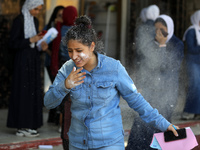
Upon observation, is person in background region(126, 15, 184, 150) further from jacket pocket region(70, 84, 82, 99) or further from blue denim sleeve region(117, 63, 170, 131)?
jacket pocket region(70, 84, 82, 99)

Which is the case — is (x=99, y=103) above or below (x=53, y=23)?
below

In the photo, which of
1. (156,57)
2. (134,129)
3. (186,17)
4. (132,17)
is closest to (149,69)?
(156,57)

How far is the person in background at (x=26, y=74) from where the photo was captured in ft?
18.1

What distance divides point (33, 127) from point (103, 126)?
289 cm

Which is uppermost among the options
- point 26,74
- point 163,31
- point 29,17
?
point 29,17

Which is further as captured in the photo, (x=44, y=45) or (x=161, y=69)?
(x=44, y=45)

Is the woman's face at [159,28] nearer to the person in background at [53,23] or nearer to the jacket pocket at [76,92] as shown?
the person in background at [53,23]

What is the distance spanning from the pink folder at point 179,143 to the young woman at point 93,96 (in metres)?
0.09

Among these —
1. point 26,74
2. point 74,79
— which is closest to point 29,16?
point 26,74

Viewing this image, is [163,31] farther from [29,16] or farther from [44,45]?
[29,16]

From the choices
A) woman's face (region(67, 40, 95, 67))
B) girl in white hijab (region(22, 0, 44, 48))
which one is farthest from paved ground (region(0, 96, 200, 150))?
woman's face (region(67, 40, 95, 67))

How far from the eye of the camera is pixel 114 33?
938 centimetres

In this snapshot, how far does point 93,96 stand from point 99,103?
7 centimetres

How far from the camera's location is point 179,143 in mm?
3104
